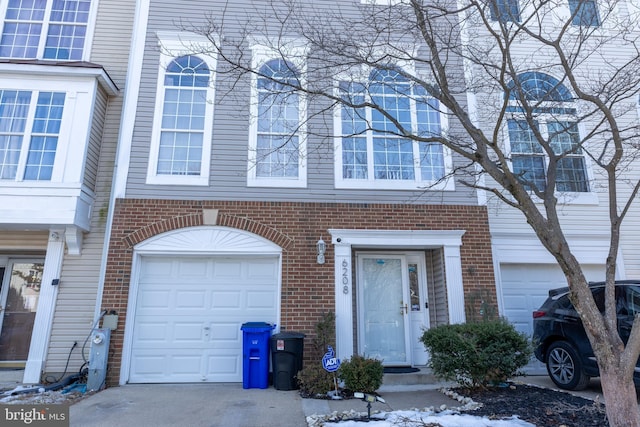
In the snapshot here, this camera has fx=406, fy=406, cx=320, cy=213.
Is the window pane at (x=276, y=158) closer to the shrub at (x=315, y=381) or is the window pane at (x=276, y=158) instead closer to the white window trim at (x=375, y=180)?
the white window trim at (x=375, y=180)

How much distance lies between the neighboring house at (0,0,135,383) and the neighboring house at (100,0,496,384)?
65cm

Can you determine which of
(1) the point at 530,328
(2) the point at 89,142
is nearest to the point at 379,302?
(1) the point at 530,328

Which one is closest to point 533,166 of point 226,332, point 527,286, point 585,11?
point 527,286

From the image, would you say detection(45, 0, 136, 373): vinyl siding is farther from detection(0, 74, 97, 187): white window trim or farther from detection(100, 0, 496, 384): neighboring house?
detection(100, 0, 496, 384): neighboring house

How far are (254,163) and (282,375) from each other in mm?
3965

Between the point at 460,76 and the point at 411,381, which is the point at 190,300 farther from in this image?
the point at 460,76

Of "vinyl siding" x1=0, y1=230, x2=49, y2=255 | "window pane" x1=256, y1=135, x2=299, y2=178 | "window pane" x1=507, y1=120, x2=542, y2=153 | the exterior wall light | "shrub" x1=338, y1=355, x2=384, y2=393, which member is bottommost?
"shrub" x1=338, y1=355, x2=384, y2=393

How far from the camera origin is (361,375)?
19.5 ft

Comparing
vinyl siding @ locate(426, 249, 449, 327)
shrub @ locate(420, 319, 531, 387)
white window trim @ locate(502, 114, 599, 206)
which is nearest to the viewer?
shrub @ locate(420, 319, 531, 387)

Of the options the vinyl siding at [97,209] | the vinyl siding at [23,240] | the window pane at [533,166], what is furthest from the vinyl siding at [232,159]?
the vinyl siding at [23,240]

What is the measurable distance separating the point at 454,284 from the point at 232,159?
16.2ft

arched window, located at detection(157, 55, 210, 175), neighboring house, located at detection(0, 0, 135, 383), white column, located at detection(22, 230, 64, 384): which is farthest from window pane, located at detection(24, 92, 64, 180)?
arched window, located at detection(157, 55, 210, 175)

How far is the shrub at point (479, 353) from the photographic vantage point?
5.87m

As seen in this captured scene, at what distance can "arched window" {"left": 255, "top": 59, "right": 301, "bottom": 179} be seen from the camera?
813cm
